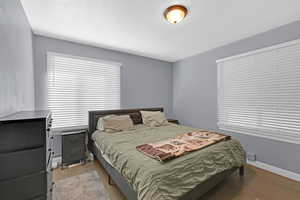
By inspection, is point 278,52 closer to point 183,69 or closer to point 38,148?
point 183,69

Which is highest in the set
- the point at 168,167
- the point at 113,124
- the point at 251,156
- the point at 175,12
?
the point at 175,12

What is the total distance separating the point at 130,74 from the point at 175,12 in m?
2.11

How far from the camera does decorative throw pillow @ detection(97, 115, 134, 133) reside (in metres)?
2.68

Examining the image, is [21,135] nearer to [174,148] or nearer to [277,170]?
[174,148]

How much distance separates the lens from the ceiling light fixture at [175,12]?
1787 millimetres

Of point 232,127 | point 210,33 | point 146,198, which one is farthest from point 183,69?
point 146,198

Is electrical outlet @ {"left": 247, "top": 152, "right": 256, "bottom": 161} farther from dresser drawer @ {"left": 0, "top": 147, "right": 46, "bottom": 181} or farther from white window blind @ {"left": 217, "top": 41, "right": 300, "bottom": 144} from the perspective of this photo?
dresser drawer @ {"left": 0, "top": 147, "right": 46, "bottom": 181}

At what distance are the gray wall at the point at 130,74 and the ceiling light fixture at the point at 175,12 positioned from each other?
1916 mm

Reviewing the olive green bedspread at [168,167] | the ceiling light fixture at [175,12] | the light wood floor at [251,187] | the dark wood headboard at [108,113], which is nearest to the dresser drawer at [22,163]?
the olive green bedspread at [168,167]

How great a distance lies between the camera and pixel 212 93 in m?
3.34

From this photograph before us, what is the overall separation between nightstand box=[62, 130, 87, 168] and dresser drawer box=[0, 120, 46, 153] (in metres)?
1.83

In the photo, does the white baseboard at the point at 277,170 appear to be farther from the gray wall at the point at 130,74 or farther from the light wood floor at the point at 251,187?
the gray wall at the point at 130,74

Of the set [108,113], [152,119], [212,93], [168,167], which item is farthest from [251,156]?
[108,113]

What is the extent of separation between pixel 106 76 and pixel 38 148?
2500mm
